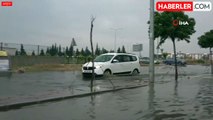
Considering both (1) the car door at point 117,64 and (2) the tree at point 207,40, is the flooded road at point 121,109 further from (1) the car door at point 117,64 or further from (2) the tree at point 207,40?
(2) the tree at point 207,40

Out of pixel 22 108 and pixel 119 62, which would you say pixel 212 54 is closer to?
pixel 119 62

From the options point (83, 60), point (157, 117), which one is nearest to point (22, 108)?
point (157, 117)

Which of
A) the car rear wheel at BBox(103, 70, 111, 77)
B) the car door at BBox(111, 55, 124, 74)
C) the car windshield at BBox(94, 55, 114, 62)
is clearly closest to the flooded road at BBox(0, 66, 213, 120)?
the car rear wheel at BBox(103, 70, 111, 77)

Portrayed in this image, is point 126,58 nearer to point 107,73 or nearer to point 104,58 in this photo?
point 104,58

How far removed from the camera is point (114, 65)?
25375 millimetres

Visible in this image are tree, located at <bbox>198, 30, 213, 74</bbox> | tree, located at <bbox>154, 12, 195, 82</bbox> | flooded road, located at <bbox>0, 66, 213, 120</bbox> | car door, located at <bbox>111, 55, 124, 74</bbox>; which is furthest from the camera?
tree, located at <bbox>198, 30, 213, 74</bbox>

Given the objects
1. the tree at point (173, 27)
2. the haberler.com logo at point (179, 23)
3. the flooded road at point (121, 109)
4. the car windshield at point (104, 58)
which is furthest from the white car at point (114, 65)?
the flooded road at point (121, 109)

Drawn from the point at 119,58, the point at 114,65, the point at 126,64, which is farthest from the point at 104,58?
the point at 126,64

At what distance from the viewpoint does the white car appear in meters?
24.7

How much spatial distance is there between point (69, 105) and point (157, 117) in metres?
3.43

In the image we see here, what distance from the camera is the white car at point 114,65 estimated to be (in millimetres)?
24688

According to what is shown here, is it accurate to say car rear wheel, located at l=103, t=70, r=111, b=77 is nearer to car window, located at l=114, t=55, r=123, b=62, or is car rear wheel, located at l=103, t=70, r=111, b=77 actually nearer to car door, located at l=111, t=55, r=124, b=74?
car door, located at l=111, t=55, r=124, b=74

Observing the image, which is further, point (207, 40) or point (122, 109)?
point (207, 40)

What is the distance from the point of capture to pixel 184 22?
26.3m
